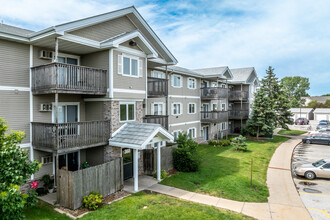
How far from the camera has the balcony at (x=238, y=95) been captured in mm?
32581

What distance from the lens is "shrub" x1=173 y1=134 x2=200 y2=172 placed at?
15.4 m

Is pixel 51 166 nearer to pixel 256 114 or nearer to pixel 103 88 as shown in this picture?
pixel 103 88

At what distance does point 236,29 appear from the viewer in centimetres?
1766

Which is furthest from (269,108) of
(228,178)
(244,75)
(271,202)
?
(271,202)

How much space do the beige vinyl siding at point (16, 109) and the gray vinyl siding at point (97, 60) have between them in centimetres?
399

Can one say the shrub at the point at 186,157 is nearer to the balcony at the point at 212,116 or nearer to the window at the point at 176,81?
the window at the point at 176,81

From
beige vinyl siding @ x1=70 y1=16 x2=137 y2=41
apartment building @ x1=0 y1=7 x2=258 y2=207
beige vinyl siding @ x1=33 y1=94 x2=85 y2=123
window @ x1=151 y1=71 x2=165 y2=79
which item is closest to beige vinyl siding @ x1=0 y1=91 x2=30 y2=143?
apartment building @ x1=0 y1=7 x2=258 y2=207

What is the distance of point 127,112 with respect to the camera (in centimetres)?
1432

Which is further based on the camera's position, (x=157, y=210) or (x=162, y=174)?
(x=162, y=174)

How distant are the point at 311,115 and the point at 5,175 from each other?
8408 cm

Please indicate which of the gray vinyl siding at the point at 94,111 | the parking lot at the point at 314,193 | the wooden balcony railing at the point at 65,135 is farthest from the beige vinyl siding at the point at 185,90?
the parking lot at the point at 314,193

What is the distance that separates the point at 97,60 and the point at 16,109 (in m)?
5.16

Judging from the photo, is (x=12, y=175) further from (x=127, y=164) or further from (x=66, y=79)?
(x=127, y=164)

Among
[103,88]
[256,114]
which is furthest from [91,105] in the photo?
[256,114]
